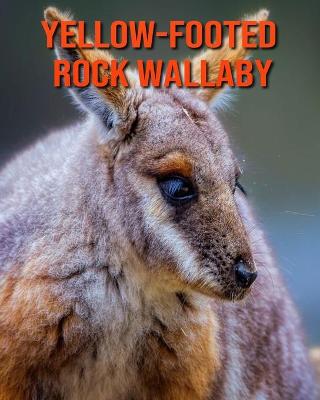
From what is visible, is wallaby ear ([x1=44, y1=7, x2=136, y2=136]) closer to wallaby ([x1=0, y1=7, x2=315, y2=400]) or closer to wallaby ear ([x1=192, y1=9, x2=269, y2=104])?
wallaby ([x1=0, y1=7, x2=315, y2=400])

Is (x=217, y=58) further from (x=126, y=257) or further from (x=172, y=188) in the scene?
(x=126, y=257)

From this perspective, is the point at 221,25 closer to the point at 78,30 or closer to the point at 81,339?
the point at 78,30

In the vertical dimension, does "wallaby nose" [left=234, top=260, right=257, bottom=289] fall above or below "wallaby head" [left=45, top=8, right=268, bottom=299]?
below

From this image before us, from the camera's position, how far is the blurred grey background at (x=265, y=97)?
727cm

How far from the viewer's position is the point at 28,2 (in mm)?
7844

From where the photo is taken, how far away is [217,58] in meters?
5.16

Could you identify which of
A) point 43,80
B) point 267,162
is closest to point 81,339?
point 267,162

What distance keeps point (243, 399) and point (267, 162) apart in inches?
90.1

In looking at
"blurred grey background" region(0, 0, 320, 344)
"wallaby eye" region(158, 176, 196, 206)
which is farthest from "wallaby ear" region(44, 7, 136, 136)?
"blurred grey background" region(0, 0, 320, 344)

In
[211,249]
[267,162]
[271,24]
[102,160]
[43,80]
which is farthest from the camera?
[43,80]

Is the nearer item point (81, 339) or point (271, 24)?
point (81, 339)

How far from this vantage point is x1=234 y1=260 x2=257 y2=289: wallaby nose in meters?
4.23

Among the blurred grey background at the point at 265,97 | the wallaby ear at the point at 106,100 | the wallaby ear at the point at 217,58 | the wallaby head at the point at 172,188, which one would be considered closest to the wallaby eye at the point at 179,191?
the wallaby head at the point at 172,188

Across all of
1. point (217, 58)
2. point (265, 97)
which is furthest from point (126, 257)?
point (265, 97)
